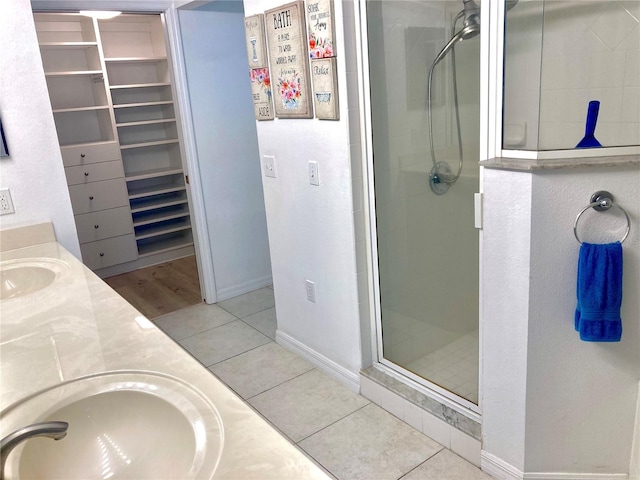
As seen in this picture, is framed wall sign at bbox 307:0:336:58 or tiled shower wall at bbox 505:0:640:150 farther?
framed wall sign at bbox 307:0:336:58

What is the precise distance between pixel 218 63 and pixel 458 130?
196 cm

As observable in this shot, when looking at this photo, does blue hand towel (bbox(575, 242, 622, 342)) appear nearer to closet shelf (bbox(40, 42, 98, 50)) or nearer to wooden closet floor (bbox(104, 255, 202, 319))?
wooden closet floor (bbox(104, 255, 202, 319))

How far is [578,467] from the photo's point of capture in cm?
183

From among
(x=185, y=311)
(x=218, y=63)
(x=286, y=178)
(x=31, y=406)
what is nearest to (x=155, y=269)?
(x=185, y=311)

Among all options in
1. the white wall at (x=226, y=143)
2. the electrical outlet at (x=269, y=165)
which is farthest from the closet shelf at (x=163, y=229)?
the electrical outlet at (x=269, y=165)

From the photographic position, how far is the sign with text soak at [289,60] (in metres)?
2.28

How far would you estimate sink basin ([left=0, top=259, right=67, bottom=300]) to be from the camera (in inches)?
79.2

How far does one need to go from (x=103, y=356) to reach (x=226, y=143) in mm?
2487

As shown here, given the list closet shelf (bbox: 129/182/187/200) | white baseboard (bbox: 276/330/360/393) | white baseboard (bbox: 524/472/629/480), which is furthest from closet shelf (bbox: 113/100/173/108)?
white baseboard (bbox: 524/472/629/480)

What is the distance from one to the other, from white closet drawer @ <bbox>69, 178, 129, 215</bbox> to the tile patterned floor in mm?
1344

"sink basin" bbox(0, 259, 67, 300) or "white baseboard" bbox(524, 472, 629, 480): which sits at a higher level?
"sink basin" bbox(0, 259, 67, 300)

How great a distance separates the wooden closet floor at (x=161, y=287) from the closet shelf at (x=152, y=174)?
790 mm

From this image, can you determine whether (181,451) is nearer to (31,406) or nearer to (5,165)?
(31,406)

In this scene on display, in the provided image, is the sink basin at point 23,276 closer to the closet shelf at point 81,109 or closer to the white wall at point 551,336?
the white wall at point 551,336
